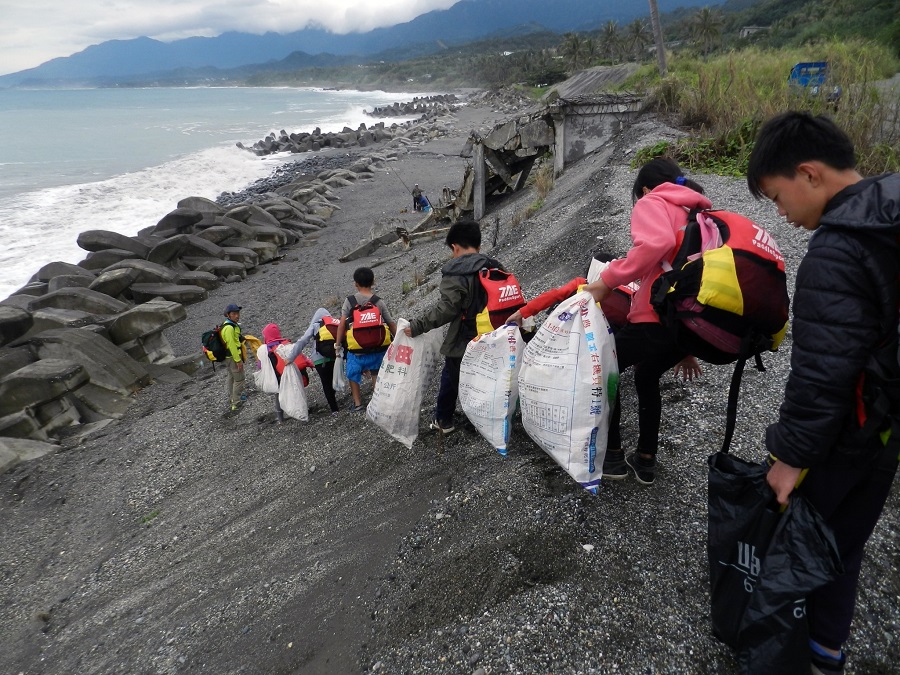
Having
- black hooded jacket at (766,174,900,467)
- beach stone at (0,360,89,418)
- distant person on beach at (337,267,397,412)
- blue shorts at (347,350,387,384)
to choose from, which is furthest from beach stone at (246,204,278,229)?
black hooded jacket at (766,174,900,467)

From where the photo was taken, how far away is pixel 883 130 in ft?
21.5

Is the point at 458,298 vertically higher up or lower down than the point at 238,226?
higher up

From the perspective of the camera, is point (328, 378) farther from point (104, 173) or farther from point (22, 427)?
point (104, 173)

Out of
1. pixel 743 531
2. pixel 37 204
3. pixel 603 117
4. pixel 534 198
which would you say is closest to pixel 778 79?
pixel 603 117

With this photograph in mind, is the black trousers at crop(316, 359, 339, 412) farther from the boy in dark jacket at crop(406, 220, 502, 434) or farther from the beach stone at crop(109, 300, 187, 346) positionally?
the beach stone at crop(109, 300, 187, 346)

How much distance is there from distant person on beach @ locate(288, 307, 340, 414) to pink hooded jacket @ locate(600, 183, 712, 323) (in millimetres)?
3256

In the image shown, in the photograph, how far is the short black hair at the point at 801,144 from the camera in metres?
1.56

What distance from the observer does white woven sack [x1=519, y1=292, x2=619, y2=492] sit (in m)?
2.49

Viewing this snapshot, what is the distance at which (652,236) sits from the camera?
2.30m

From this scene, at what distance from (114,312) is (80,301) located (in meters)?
0.69

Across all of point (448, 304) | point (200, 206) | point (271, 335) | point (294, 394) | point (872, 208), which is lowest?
point (294, 394)

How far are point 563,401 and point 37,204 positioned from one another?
30784 mm

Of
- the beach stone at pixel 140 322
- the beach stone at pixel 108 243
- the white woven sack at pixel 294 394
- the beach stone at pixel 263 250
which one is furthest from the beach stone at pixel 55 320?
the white woven sack at pixel 294 394

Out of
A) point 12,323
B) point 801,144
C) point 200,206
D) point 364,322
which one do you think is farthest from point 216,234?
point 801,144
